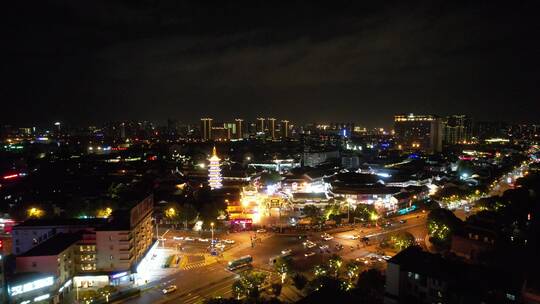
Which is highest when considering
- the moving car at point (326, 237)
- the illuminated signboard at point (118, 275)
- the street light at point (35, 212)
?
the street light at point (35, 212)

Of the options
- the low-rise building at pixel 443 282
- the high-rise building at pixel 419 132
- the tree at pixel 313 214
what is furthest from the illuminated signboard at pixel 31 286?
the high-rise building at pixel 419 132

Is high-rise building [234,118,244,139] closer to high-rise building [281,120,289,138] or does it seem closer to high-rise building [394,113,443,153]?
high-rise building [281,120,289,138]

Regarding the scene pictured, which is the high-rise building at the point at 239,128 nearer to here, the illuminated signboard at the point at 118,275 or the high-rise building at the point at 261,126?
Result: the high-rise building at the point at 261,126

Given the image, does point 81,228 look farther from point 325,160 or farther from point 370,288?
point 325,160

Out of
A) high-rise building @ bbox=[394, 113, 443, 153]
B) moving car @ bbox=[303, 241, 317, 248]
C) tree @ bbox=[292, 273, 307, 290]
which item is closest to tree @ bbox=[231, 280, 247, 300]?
tree @ bbox=[292, 273, 307, 290]

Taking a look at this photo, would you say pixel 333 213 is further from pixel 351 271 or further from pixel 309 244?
pixel 351 271
